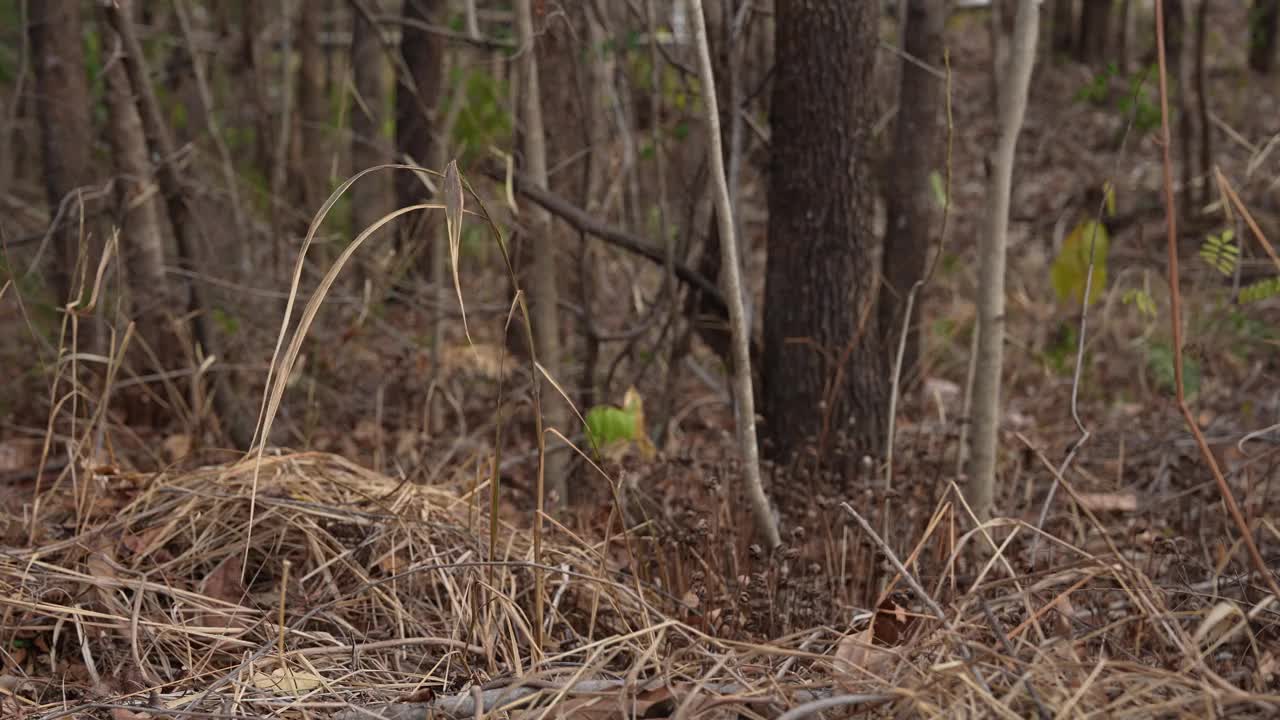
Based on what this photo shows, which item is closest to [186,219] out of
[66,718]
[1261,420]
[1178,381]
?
[66,718]

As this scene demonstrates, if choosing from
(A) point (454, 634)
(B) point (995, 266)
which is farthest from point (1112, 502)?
(A) point (454, 634)

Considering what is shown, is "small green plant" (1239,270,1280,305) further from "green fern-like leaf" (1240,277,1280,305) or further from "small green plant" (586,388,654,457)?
"small green plant" (586,388,654,457)

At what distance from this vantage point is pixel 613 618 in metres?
2.21

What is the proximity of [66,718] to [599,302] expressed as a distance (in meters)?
3.31

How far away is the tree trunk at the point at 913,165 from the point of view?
4.07 metres

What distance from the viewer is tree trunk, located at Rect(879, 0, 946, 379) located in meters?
4.07

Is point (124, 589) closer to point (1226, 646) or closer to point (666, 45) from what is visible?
point (1226, 646)

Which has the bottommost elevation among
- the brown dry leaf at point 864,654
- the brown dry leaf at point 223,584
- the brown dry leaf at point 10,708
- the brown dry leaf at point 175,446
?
the brown dry leaf at point 175,446

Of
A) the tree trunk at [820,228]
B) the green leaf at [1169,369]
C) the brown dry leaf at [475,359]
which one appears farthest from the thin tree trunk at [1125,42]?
the tree trunk at [820,228]

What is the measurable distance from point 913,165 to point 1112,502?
1.65 m

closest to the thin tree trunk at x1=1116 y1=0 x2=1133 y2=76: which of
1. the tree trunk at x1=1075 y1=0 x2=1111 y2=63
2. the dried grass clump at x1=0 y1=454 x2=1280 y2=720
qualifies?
the tree trunk at x1=1075 y1=0 x2=1111 y2=63

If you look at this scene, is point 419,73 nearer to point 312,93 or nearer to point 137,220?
point 312,93

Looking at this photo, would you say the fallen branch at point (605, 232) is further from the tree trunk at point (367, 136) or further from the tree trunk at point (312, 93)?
the tree trunk at point (312, 93)

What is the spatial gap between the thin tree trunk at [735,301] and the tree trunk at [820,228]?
2.25 ft
